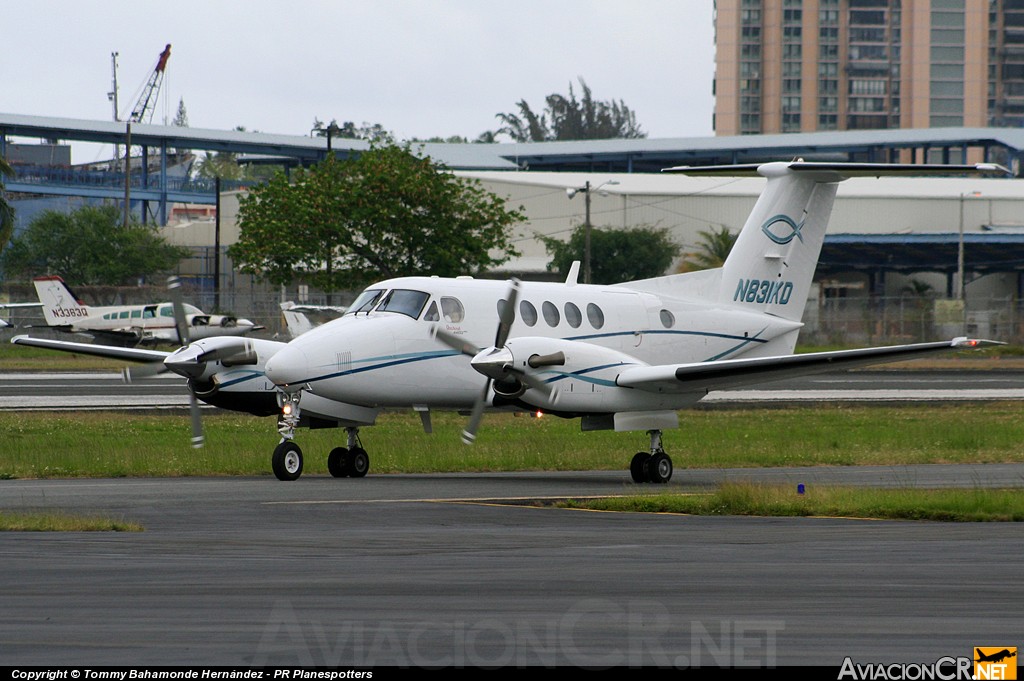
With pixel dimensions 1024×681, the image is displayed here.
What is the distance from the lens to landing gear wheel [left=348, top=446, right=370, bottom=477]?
72.5ft

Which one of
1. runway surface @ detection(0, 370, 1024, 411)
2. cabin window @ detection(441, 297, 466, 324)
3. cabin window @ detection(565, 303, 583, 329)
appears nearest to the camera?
cabin window @ detection(441, 297, 466, 324)

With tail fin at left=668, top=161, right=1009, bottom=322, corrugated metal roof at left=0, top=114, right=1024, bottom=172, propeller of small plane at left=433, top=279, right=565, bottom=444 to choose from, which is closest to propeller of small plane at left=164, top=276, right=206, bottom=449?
propeller of small plane at left=433, top=279, right=565, bottom=444

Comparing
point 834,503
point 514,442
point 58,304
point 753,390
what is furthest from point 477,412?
point 58,304

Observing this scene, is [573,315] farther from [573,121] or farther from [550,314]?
[573,121]

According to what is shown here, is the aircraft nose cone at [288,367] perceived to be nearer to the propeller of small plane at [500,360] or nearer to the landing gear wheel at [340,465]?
the landing gear wheel at [340,465]

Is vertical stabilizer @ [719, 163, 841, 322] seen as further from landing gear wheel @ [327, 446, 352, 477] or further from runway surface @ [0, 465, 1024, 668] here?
runway surface @ [0, 465, 1024, 668]

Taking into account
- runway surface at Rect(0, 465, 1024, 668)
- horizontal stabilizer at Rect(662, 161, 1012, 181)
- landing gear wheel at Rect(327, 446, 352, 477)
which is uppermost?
horizontal stabilizer at Rect(662, 161, 1012, 181)

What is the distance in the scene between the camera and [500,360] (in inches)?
801

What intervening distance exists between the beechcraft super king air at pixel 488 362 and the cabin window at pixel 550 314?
0.02m

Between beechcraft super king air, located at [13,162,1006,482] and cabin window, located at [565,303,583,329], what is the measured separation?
0.08 feet

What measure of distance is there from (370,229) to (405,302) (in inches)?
1657

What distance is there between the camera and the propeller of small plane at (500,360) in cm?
2036

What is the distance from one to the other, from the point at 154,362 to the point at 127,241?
67699 millimetres

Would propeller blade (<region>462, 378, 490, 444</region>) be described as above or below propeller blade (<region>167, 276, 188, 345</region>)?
below
